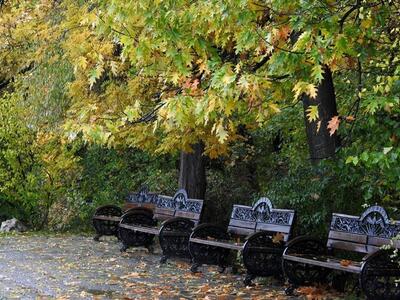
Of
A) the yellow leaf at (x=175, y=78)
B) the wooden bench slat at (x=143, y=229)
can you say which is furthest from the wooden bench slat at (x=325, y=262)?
the wooden bench slat at (x=143, y=229)

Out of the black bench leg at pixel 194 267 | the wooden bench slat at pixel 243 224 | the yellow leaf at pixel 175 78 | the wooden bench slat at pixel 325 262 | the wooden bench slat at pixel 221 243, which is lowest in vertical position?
the black bench leg at pixel 194 267

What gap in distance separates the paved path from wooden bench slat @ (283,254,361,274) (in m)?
0.60

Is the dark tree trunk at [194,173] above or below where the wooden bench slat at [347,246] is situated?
above

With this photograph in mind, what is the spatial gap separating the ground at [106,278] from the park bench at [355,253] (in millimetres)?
497

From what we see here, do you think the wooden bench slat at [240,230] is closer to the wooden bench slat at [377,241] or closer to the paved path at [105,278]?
the paved path at [105,278]

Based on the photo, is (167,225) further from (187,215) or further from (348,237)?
(348,237)

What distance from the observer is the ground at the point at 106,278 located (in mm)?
7941

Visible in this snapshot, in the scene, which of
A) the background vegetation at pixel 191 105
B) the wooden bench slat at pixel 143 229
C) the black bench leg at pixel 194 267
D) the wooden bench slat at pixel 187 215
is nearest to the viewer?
the background vegetation at pixel 191 105

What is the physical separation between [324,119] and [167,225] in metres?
3.22

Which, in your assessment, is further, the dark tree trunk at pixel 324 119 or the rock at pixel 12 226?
the rock at pixel 12 226

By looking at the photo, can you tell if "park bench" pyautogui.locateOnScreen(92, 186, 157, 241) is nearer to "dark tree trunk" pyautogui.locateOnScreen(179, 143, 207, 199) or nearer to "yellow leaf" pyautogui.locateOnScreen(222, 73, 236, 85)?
"dark tree trunk" pyautogui.locateOnScreen(179, 143, 207, 199)

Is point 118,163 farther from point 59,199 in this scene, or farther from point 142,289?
point 142,289

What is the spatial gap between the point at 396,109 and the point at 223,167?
992cm

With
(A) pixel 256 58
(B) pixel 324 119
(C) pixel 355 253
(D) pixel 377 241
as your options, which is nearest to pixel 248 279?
(C) pixel 355 253
